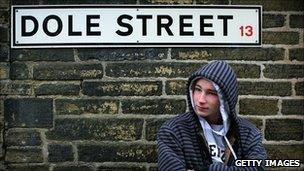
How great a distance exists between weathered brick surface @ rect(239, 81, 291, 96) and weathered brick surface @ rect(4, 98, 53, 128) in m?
1.59

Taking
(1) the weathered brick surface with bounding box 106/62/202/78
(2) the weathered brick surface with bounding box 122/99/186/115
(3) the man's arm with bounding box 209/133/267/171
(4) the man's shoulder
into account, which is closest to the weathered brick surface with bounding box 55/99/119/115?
(2) the weathered brick surface with bounding box 122/99/186/115

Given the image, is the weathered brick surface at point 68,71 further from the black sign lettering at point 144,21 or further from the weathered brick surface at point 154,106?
the black sign lettering at point 144,21

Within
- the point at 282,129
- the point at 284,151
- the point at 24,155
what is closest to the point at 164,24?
the point at 282,129

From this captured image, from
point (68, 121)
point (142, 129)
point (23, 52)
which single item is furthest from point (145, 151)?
point (23, 52)

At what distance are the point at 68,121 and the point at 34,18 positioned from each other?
875mm

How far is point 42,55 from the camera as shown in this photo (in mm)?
3908

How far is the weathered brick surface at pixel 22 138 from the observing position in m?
3.88

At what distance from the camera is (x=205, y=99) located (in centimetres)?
299

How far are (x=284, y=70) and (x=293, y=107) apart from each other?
0.31 meters

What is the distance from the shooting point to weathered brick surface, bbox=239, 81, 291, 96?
3.92 m

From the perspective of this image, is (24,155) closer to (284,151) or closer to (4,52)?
(4,52)

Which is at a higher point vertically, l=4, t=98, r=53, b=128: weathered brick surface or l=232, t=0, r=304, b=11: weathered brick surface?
l=232, t=0, r=304, b=11: weathered brick surface

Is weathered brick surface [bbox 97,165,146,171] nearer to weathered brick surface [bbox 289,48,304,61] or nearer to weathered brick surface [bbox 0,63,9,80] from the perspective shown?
weathered brick surface [bbox 0,63,9,80]

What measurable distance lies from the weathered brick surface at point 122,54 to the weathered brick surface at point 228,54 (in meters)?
0.13
